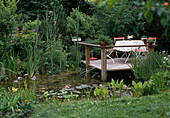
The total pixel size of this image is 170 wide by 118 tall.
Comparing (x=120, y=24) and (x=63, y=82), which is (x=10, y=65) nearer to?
(x=63, y=82)

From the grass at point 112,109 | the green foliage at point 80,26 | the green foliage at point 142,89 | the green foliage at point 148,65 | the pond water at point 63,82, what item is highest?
the green foliage at point 80,26

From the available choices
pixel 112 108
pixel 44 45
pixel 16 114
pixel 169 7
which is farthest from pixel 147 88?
pixel 44 45

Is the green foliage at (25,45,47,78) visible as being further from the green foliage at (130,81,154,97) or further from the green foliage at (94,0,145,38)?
the green foliage at (94,0,145,38)

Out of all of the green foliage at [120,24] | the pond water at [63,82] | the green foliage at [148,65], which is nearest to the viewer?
the pond water at [63,82]

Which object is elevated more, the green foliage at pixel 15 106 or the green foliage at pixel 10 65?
the green foliage at pixel 10 65

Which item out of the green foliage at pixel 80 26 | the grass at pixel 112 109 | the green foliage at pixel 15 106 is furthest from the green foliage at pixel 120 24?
the green foliage at pixel 15 106

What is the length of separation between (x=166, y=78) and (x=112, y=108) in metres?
2.06

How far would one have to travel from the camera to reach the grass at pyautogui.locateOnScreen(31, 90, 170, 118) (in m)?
2.94

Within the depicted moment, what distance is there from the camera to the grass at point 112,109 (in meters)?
2.94

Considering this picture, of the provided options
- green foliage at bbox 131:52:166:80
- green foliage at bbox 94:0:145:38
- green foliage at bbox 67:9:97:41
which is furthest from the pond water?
green foliage at bbox 94:0:145:38

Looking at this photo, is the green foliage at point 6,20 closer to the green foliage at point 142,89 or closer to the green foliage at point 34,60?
the green foliage at point 34,60

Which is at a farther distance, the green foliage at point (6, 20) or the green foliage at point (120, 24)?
the green foliage at point (120, 24)

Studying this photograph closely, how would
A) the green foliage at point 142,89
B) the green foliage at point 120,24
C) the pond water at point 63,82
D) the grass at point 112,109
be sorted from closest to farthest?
the grass at point 112,109 → the green foliage at point 142,89 → the pond water at point 63,82 → the green foliage at point 120,24

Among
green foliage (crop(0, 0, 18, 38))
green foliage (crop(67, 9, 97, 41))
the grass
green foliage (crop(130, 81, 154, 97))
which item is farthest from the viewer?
green foliage (crop(67, 9, 97, 41))
